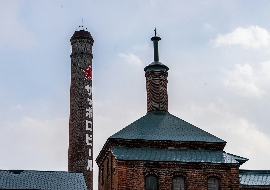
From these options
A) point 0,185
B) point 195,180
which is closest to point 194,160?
point 195,180

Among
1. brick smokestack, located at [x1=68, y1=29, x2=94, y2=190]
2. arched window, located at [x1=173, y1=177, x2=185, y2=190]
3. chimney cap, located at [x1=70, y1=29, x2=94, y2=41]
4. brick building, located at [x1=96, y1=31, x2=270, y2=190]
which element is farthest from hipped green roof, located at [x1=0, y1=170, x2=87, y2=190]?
chimney cap, located at [x1=70, y1=29, x2=94, y2=41]

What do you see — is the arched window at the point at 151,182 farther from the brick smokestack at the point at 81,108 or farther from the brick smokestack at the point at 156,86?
the brick smokestack at the point at 81,108

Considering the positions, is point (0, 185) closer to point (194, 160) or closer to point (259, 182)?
point (194, 160)

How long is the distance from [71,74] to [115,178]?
19895 mm

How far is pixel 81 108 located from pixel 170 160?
1820 cm

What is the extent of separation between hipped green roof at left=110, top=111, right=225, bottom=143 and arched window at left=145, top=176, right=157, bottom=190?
94.1 inches

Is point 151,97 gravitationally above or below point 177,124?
above

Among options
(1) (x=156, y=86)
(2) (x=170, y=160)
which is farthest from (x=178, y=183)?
(1) (x=156, y=86)

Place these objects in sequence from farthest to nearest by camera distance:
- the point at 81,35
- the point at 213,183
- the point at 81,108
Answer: the point at 81,35
the point at 81,108
the point at 213,183

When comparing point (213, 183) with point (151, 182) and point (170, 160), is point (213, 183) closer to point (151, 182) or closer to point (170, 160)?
point (170, 160)

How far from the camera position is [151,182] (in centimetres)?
2817

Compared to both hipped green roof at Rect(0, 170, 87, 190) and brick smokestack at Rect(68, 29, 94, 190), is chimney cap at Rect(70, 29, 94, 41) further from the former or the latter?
hipped green roof at Rect(0, 170, 87, 190)

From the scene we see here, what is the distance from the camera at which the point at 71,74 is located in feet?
153

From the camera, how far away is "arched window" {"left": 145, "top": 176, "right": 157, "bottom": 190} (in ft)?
91.9
